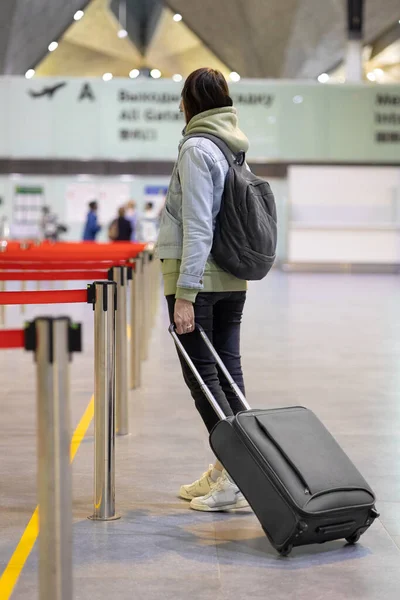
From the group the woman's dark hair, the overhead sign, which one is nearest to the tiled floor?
the woman's dark hair

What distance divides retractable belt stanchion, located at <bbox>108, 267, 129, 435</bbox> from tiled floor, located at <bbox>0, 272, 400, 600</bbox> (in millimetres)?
128

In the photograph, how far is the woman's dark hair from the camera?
423 cm

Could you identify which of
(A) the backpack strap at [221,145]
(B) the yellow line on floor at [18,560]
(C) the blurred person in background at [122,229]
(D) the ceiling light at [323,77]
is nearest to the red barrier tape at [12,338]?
(B) the yellow line on floor at [18,560]

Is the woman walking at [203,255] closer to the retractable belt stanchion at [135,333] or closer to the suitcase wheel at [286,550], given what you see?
the suitcase wheel at [286,550]

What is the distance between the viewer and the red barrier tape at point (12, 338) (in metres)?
2.94

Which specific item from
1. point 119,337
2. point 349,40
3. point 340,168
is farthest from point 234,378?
point 349,40

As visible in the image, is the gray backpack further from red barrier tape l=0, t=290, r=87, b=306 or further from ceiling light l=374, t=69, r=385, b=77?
ceiling light l=374, t=69, r=385, b=77

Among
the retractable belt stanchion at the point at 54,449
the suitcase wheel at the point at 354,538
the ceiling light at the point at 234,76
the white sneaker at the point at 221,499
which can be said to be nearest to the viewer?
the retractable belt stanchion at the point at 54,449

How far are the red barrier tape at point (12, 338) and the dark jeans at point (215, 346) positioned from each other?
53.9 inches

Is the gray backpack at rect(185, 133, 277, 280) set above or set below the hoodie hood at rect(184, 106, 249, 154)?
below

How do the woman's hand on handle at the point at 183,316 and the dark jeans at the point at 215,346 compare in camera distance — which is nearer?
the woman's hand on handle at the point at 183,316

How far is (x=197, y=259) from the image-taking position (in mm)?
4043

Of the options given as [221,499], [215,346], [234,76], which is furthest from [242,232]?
[234,76]

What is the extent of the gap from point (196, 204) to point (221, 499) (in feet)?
4.55
